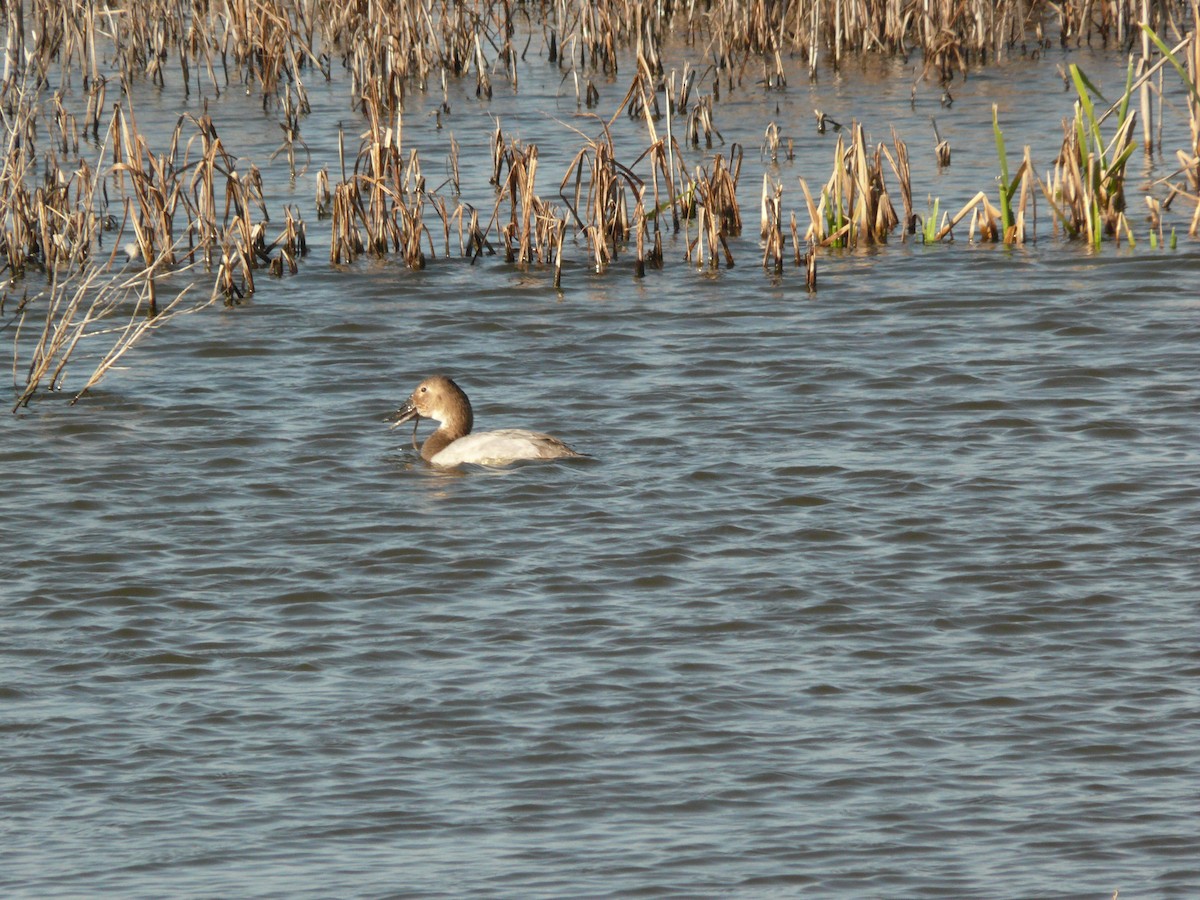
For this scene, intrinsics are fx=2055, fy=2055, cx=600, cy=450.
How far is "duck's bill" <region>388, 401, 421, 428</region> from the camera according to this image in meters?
10.3

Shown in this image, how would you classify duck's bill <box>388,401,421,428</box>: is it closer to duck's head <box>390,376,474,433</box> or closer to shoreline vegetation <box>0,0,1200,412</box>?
duck's head <box>390,376,474,433</box>

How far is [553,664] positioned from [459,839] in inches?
54.1

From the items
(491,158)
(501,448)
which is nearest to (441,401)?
(501,448)

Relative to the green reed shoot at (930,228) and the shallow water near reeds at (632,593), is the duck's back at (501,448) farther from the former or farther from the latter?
the green reed shoot at (930,228)

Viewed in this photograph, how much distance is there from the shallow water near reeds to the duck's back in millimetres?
79

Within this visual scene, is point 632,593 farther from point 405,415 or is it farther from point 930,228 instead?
point 930,228

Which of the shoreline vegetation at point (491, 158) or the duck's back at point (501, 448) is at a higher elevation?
the shoreline vegetation at point (491, 158)

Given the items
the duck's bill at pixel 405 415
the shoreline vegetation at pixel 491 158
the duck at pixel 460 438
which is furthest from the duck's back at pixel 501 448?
the shoreline vegetation at pixel 491 158

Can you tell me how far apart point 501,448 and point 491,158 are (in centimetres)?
704

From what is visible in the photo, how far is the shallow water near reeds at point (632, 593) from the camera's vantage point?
5820mm

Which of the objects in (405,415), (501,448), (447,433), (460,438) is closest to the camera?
(501,448)

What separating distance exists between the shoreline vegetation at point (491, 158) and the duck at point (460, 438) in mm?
1418

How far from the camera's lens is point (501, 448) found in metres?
9.77

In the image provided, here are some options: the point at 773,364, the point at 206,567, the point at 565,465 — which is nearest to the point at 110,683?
the point at 206,567
